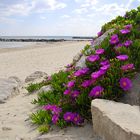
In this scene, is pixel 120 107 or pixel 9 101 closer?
pixel 120 107

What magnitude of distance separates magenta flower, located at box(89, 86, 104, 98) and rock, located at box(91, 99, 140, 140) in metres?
0.26

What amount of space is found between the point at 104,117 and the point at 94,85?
3.53 feet

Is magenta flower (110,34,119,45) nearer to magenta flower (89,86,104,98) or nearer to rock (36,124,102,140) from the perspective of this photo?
magenta flower (89,86,104,98)

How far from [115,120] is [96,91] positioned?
1.05 metres

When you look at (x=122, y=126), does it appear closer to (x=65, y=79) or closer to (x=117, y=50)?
(x=117, y=50)

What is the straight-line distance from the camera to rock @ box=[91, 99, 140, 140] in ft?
12.0

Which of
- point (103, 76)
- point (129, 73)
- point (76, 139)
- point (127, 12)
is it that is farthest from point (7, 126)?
point (127, 12)

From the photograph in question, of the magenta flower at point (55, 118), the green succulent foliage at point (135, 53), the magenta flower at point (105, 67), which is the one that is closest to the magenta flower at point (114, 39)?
the green succulent foliage at point (135, 53)

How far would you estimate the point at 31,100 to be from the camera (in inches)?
280

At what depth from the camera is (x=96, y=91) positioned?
4.93m

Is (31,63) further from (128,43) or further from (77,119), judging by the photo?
(77,119)

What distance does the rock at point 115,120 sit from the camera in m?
3.65

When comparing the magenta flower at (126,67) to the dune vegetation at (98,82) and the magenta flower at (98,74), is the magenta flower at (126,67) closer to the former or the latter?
the dune vegetation at (98,82)

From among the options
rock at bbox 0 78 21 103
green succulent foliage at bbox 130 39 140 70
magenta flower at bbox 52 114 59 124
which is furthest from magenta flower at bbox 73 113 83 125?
rock at bbox 0 78 21 103
